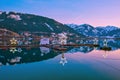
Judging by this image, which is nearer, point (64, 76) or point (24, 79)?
point (24, 79)

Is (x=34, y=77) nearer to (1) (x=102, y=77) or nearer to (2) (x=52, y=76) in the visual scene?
(2) (x=52, y=76)

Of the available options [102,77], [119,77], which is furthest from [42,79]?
[119,77]

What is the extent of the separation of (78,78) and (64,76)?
2961 mm

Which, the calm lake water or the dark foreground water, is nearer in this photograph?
the dark foreground water

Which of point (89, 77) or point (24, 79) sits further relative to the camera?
point (89, 77)

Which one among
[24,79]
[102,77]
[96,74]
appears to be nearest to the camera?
[24,79]

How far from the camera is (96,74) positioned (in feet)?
163

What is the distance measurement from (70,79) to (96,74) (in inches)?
316

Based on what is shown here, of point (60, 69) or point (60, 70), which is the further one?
point (60, 69)

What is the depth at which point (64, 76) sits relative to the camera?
153 ft

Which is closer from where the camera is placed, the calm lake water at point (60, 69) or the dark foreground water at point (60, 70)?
the dark foreground water at point (60, 70)

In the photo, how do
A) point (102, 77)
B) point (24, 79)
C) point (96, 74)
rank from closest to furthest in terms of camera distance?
point (24, 79)
point (102, 77)
point (96, 74)

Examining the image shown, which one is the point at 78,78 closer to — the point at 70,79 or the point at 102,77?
the point at 70,79

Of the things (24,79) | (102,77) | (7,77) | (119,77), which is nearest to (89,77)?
(102,77)
